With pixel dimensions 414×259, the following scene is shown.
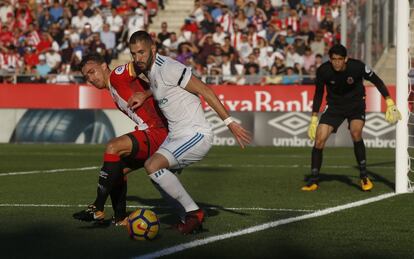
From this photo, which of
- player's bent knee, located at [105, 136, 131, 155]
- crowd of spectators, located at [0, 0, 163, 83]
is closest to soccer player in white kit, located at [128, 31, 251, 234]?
Result: player's bent knee, located at [105, 136, 131, 155]

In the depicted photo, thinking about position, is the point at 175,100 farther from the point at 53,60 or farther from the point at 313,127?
the point at 53,60

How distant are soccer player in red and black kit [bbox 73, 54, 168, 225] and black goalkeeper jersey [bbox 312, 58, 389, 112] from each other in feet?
14.4

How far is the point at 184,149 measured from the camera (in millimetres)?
9016

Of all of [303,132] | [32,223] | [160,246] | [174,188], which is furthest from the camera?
[303,132]

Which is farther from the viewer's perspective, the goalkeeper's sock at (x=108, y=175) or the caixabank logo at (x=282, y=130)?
the caixabank logo at (x=282, y=130)

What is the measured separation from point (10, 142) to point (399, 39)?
14.4 metres

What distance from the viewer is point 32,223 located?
974cm

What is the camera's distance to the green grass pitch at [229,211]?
26.3 feet

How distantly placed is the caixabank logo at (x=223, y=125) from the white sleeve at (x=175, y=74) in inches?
604

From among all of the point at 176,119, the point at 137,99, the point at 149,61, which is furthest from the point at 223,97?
the point at 149,61

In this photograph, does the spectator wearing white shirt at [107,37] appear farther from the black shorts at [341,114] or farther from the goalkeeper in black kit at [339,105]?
the black shorts at [341,114]

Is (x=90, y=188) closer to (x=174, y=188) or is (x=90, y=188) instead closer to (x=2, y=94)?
(x=174, y=188)

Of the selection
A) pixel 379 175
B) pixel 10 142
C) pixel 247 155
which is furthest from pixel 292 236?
pixel 10 142

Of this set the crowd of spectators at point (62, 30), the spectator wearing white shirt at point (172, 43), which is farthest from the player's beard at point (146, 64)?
the spectator wearing white shirt at point (172, 43)
